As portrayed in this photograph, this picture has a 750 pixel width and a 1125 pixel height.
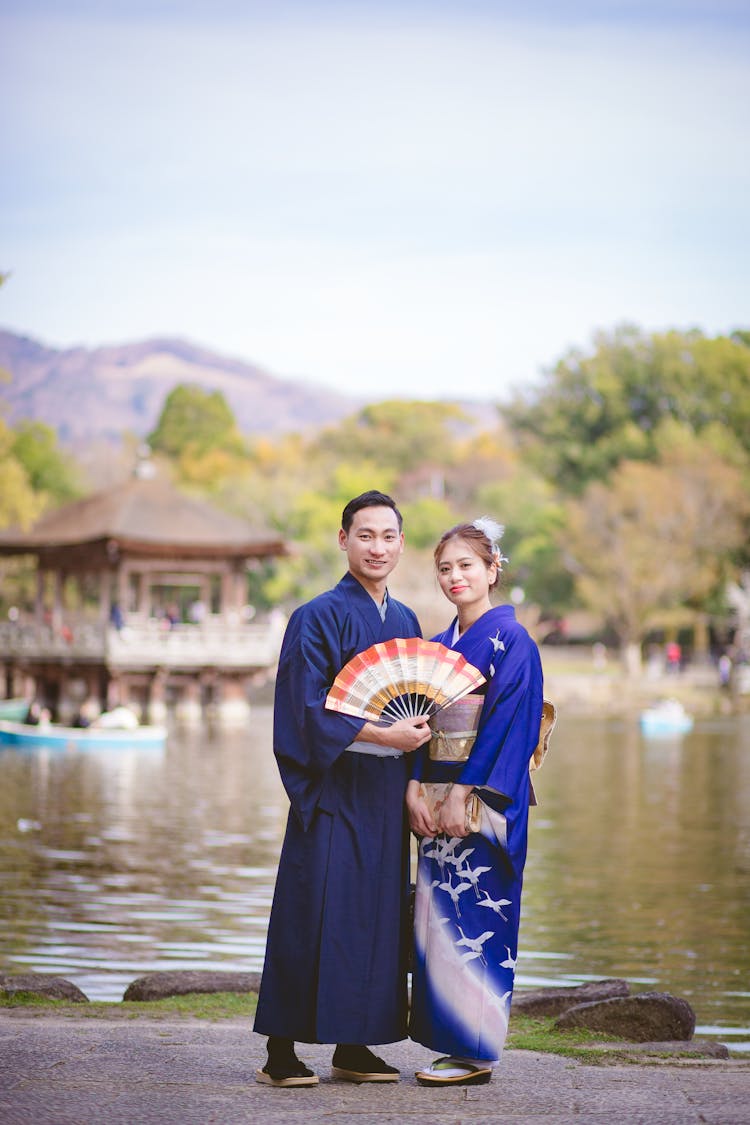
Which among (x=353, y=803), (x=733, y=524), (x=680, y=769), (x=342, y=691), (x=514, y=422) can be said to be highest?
(x=514, y=422)

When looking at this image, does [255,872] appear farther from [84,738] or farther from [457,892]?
[84,738]

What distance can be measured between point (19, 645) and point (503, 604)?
3105 centimetres

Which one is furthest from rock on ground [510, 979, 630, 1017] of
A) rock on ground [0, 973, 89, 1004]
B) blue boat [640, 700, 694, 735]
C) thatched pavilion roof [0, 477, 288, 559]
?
thatched pavilion roof [0, 477, 288, 559]

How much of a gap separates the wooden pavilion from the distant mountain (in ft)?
15.5

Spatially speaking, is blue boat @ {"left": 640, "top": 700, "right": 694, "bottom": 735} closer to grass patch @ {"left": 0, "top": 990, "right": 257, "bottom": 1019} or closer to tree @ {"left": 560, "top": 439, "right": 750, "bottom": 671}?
tree @ {"left": 560, "top": 439, "right": 750, "bottom": 671}

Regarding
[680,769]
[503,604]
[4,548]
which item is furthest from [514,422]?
[503,604]

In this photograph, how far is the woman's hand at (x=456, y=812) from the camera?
4605 millimetres

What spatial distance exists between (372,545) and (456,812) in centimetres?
86

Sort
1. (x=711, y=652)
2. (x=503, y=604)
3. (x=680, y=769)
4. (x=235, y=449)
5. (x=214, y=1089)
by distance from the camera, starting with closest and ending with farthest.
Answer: (x=214, y=1089)
(x=503, y=604)
(x=680, y=769)
(x=711, y=652)
(x=235, y=449)

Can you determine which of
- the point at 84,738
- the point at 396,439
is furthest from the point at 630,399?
the point at 84,738

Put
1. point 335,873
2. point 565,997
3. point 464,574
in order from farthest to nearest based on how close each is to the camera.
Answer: point 565,997, point 464,574, point 335,873

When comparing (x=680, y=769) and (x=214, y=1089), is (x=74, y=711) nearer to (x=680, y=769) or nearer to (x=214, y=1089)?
(x=680, y=769)

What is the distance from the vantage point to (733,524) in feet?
158

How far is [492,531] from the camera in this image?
5043mm
